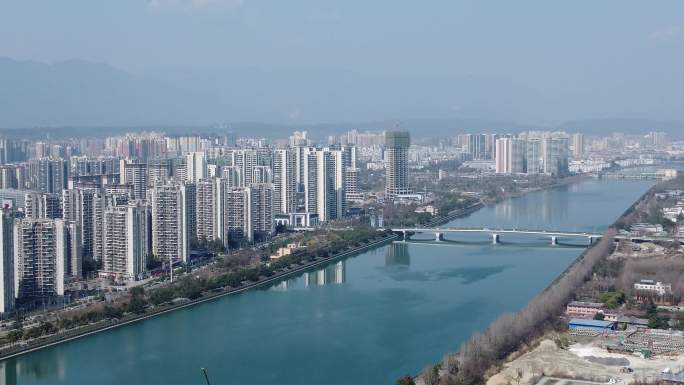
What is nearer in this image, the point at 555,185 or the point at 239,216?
the point at 239,216

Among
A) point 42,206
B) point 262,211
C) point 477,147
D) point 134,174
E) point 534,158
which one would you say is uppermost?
point 477,147

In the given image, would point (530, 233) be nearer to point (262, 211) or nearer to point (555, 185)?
point (262, 211)

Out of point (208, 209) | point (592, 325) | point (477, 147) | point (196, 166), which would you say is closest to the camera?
point (592, 325)

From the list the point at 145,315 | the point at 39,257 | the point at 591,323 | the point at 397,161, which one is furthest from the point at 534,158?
the point at 39,257

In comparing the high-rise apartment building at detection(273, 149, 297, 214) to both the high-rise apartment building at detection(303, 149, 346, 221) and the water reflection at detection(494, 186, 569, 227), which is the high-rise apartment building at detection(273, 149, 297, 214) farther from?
the water reflection at detection(494, 186, 569, 227)

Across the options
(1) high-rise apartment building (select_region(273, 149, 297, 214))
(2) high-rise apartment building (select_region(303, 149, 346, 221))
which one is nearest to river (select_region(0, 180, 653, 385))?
(2) high-rise apartment building (select_region(303, 149, 346, 221))

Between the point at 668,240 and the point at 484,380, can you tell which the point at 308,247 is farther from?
the point at 484,380

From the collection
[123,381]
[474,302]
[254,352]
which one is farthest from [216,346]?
[474,302]
